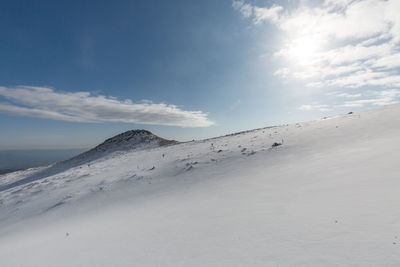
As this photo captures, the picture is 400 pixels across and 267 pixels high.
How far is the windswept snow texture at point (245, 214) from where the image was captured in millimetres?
3502

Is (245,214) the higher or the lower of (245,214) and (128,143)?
the lower

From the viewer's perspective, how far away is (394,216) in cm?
367

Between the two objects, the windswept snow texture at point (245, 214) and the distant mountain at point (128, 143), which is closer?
the windswept snow texture at point (245, 214)

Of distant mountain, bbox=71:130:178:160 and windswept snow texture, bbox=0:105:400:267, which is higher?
distant mountain, bbox=71:130:178:160

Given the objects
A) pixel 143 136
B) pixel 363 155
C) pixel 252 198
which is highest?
pixel 143 136

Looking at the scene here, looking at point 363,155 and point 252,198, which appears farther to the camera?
point 363,155

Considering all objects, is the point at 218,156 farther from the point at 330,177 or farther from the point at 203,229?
the point at 203,229

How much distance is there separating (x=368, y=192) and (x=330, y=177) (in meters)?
1.78

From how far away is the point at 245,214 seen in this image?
5336mm

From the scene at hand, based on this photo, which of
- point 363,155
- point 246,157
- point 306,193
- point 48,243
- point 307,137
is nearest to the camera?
point 306,193

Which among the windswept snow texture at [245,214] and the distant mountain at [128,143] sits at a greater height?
the distant mountain at [128,143]

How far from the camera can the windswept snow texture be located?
3502mm

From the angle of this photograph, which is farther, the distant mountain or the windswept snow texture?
the distant mountain

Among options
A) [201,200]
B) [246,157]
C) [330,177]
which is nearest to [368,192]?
[330,177]
